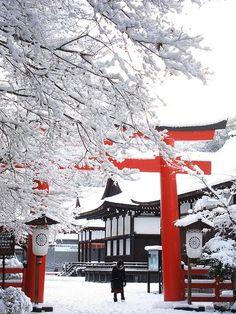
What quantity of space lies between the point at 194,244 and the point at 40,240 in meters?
3.83

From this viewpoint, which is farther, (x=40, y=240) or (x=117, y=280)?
(x=117, y=280)

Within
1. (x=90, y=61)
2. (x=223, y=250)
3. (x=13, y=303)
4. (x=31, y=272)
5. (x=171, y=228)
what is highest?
(x=90, y=61)

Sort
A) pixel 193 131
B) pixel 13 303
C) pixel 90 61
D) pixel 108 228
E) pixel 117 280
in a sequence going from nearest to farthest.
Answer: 1. pixel 90 61
2. pixel 13 303
3. pixel 193 131
4. pixel 117 280
5. pixel 108 228

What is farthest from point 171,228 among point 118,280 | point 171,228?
point 118,280

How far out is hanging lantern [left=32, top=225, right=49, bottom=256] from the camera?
1337 cm

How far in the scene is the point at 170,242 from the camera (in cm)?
1486

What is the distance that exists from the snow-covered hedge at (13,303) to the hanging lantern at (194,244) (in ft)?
16.8

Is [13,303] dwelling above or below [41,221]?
below

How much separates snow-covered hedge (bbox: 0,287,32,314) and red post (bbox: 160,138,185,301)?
217 inches

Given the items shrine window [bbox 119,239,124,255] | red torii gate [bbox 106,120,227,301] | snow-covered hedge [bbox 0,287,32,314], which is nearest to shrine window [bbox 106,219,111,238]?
shrine window [bbox 119,239,124,255]

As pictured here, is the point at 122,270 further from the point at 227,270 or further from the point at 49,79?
the point at 49,79

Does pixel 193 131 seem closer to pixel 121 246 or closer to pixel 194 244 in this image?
pixel 194 244

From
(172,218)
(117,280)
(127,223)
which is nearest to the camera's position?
(172,218)

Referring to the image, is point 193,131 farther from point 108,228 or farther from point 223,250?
point 108,228
